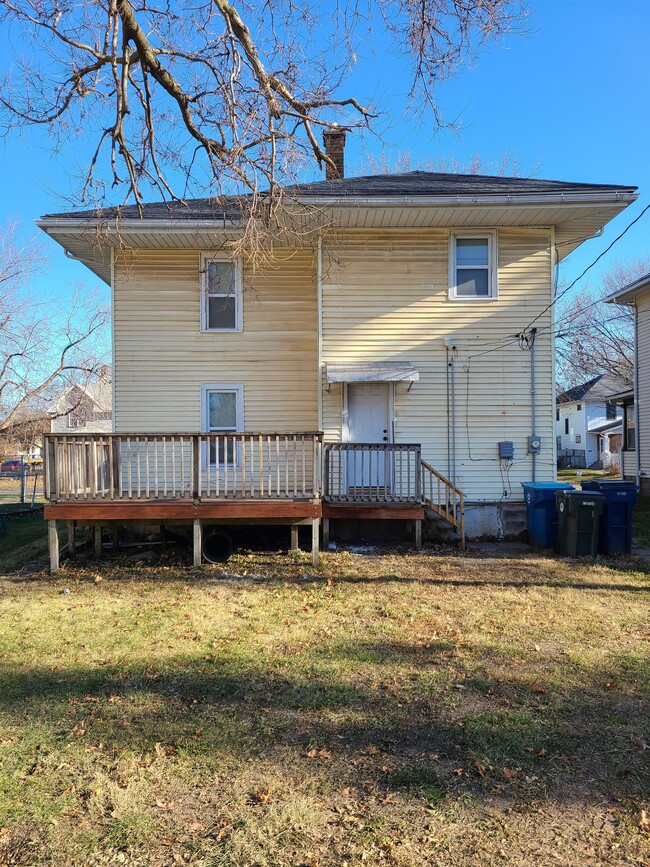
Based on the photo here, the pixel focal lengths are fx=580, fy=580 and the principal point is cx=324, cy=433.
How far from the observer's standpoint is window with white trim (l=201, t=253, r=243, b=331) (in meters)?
11.1

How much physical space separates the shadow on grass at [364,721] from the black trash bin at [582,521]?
4231 mm

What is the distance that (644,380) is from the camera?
57.1 feet

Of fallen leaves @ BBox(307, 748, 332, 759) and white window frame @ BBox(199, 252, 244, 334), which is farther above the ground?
white window frame @ BBox(199, 252, 244, 334)

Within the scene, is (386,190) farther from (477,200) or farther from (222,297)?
(222,297)

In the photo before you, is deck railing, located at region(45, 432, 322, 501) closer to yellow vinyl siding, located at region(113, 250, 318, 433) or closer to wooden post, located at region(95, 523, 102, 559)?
wooden post, located at region(95, 523, 102, 559)

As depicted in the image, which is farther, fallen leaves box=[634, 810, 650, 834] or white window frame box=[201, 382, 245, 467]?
white window frame box=[201, 382, 245, 467]

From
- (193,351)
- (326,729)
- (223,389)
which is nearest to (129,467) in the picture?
(223,389)

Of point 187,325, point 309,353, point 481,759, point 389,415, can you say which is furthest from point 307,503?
point 481,759

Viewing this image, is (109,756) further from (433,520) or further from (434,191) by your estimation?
(434,191)

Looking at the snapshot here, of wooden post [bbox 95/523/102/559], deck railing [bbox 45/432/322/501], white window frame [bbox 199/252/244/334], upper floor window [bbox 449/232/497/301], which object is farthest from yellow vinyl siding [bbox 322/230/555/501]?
wooden post [bbox 95/523/102/559]

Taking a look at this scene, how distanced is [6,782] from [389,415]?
843cm

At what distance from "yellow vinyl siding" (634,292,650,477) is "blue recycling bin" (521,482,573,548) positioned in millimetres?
9317

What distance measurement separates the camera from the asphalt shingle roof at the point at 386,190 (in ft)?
32.0

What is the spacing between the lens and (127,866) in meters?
2.55
